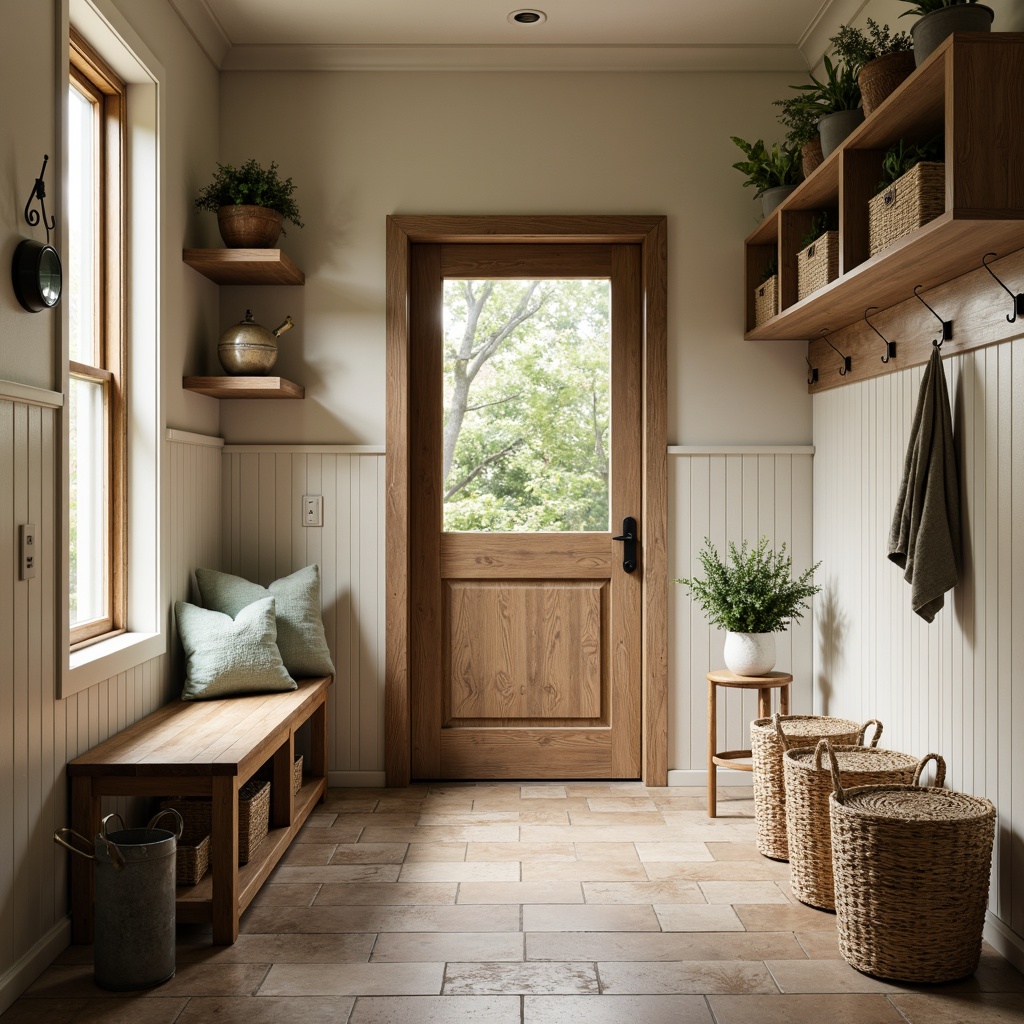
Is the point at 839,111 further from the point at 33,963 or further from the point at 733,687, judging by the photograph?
the point at 33,963

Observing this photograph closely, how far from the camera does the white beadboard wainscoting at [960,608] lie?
8.05ft

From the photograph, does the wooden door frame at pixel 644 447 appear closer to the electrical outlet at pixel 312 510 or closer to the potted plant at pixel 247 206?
the electrical outlet at pixel 312 510

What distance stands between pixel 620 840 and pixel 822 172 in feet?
7.20

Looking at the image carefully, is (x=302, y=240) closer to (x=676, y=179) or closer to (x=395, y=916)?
(x=676, y=179)

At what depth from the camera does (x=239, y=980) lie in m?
2.39

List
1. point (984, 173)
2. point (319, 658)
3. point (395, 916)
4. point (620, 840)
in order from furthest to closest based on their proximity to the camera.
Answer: point (319, 658) → point (620, 840) → point (395, 916) → point (984, 173)

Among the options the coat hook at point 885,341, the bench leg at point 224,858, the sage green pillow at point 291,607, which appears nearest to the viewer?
the bench leg at point 224,858

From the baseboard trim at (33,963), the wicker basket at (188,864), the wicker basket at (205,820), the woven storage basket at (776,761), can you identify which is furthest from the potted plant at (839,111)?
the baseboard trim at (33,963)

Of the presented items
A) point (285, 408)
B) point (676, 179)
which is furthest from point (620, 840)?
point (676, 179)

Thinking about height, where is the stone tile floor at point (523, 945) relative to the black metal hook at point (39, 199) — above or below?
below

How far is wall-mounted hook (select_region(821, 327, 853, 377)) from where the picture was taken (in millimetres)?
3502

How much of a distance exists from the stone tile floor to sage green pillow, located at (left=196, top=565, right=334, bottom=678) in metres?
0.57

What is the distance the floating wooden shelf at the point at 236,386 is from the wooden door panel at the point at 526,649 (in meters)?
1.06

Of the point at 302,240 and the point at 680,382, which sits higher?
the point at 302,240
